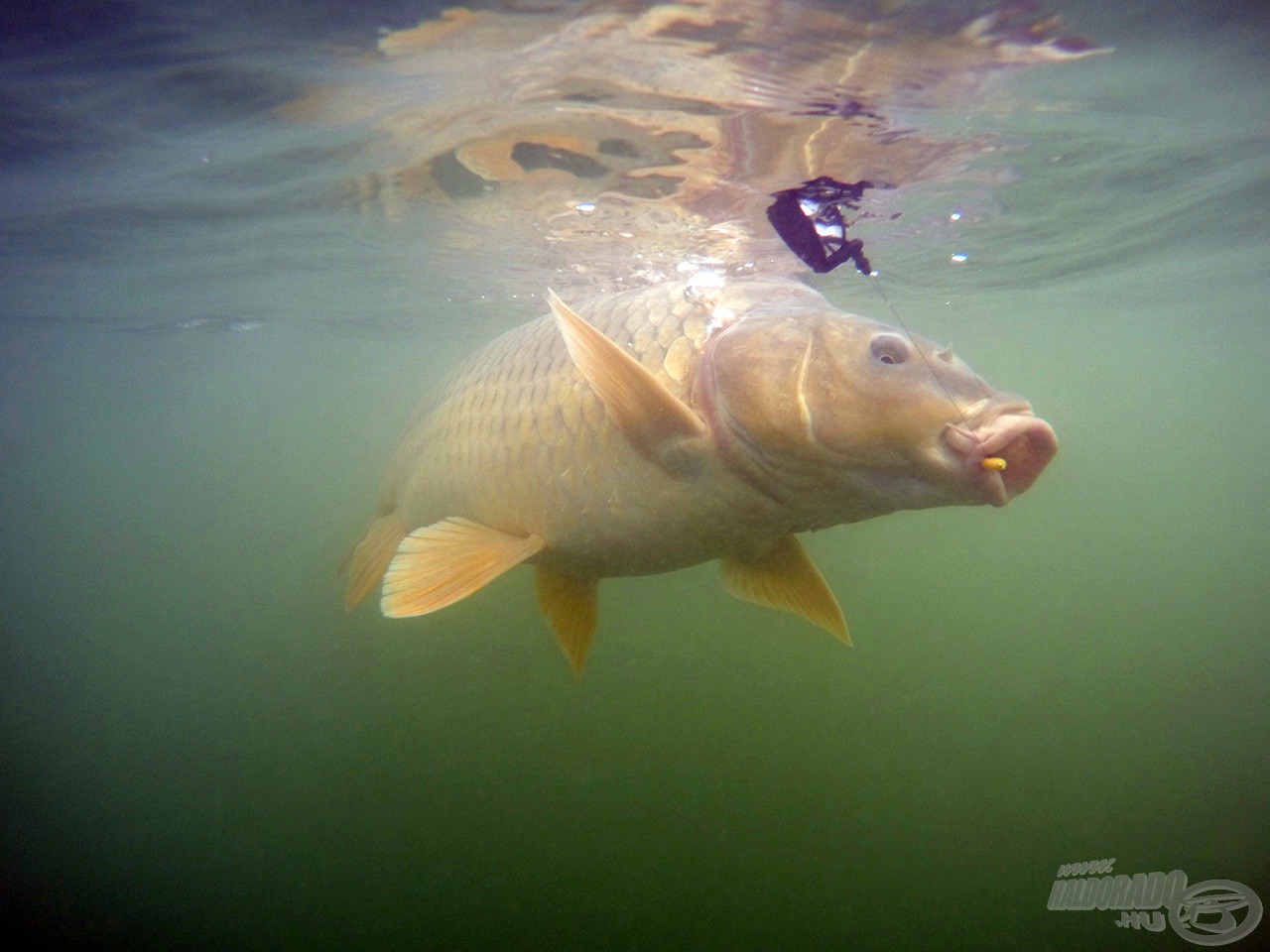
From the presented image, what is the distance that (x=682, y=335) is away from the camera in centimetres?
344

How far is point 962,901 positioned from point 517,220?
1081cm

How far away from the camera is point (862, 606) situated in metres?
13.1

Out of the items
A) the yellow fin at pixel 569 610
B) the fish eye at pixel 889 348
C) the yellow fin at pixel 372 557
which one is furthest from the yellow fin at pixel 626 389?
the yellow fin at pixel 372 557

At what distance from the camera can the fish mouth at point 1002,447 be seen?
2367 millimetres

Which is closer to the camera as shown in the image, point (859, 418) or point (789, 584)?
point (859, 418)

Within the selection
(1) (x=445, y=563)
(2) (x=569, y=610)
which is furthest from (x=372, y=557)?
(1) (x=445, y=563)

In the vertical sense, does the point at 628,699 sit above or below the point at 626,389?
below

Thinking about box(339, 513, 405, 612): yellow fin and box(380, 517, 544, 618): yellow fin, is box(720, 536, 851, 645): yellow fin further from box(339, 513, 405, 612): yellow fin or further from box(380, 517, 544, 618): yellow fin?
box(339, 513, 405, 612): yellow fin

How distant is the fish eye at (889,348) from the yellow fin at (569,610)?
2.47 m

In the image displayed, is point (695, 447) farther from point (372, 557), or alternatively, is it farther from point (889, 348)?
point (372, 557)

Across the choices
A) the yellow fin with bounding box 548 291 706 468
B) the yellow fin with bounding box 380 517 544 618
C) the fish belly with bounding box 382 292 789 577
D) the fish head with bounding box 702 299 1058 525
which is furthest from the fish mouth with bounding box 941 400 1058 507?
the yellow fin with bounding box 380 517 544 618

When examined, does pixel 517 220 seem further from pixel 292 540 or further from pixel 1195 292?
pixel 1195 292

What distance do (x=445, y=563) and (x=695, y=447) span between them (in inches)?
59.8

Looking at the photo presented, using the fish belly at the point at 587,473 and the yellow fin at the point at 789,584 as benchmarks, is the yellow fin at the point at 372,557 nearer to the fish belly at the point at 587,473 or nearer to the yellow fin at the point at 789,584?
the fish belly at the point at 587,473
